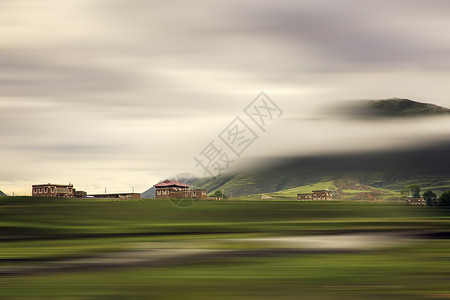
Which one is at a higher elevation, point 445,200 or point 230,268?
Result: point 445,200

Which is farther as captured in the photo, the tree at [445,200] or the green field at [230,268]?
the tree at [445,200]

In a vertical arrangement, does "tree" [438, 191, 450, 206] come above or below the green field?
above

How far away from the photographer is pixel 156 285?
3050cm

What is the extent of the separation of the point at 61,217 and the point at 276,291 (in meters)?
90.3

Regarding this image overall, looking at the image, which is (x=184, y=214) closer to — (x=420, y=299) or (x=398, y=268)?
(x=398, y=268)

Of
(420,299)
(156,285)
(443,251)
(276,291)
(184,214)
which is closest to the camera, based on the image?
(420,299)

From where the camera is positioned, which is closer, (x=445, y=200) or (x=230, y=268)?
(x=230, y=268)

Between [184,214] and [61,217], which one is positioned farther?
[184,214]

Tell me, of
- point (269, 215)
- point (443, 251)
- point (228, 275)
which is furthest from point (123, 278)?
point (269, 215)

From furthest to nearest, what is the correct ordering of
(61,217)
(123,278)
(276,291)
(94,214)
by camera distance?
1. (94,214)
2. (61,217)
3. (123,278)
4. (276,291)

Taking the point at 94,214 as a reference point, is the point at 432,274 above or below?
below

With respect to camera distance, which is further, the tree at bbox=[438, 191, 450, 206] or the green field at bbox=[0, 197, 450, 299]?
the tree at bbox=[438, 191, 450, 206]

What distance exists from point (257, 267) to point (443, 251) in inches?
694

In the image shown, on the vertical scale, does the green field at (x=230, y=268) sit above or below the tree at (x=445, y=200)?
below
